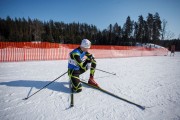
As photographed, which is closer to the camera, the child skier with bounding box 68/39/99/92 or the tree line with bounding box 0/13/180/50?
the child skier with bounding box 68/39/99/92

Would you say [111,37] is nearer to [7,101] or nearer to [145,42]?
[145,42]

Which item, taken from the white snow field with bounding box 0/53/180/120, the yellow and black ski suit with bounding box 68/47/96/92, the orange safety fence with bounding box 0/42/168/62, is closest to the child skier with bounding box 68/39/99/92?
the yellow and black ski suit with bounding box 68/47/96/92

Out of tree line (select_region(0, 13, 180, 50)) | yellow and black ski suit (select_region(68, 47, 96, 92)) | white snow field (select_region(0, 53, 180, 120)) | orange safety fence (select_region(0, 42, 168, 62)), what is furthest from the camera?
tree line (select_region(0, 13, 180, 50))

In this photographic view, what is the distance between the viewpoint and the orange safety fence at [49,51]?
1332cm

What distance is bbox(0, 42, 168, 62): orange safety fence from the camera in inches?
524

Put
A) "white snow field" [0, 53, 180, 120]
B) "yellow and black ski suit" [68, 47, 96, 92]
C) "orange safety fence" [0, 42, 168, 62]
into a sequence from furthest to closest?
"orange safety fence" [0, 42, 168, 62] → "yellow and black ski suit" [68, 47, 96, 92] → "white snow field" [0, 53, 180, 120]

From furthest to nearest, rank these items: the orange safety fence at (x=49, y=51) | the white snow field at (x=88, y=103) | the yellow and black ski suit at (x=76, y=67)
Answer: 1. the orange safety fence at (x=49, y=51)
2. the yellow and black ski suit at (x=76, y=67)
3. the white snow field at (x=88, y=103)

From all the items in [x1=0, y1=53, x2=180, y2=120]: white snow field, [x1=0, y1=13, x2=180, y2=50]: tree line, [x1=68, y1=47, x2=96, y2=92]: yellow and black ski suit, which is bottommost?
[x1=0, y1=53, x2=180, y2=120]: white snow field

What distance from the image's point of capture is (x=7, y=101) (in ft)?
11.9

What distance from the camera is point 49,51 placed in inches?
703

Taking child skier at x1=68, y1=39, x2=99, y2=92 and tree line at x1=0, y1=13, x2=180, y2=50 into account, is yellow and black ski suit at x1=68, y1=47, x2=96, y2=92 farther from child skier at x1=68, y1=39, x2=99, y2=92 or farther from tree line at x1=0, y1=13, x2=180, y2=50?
tree line at x1=0, y1=13, x2=180, y2=50

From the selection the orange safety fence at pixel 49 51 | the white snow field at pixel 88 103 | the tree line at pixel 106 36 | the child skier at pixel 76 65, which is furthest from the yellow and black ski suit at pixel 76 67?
the tree line at pixel 106 36

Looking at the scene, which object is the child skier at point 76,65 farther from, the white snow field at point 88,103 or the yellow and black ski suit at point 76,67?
the white snow field at point 88,103

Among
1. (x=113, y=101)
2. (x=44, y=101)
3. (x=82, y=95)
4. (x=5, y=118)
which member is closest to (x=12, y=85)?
(x=44, y=101)
